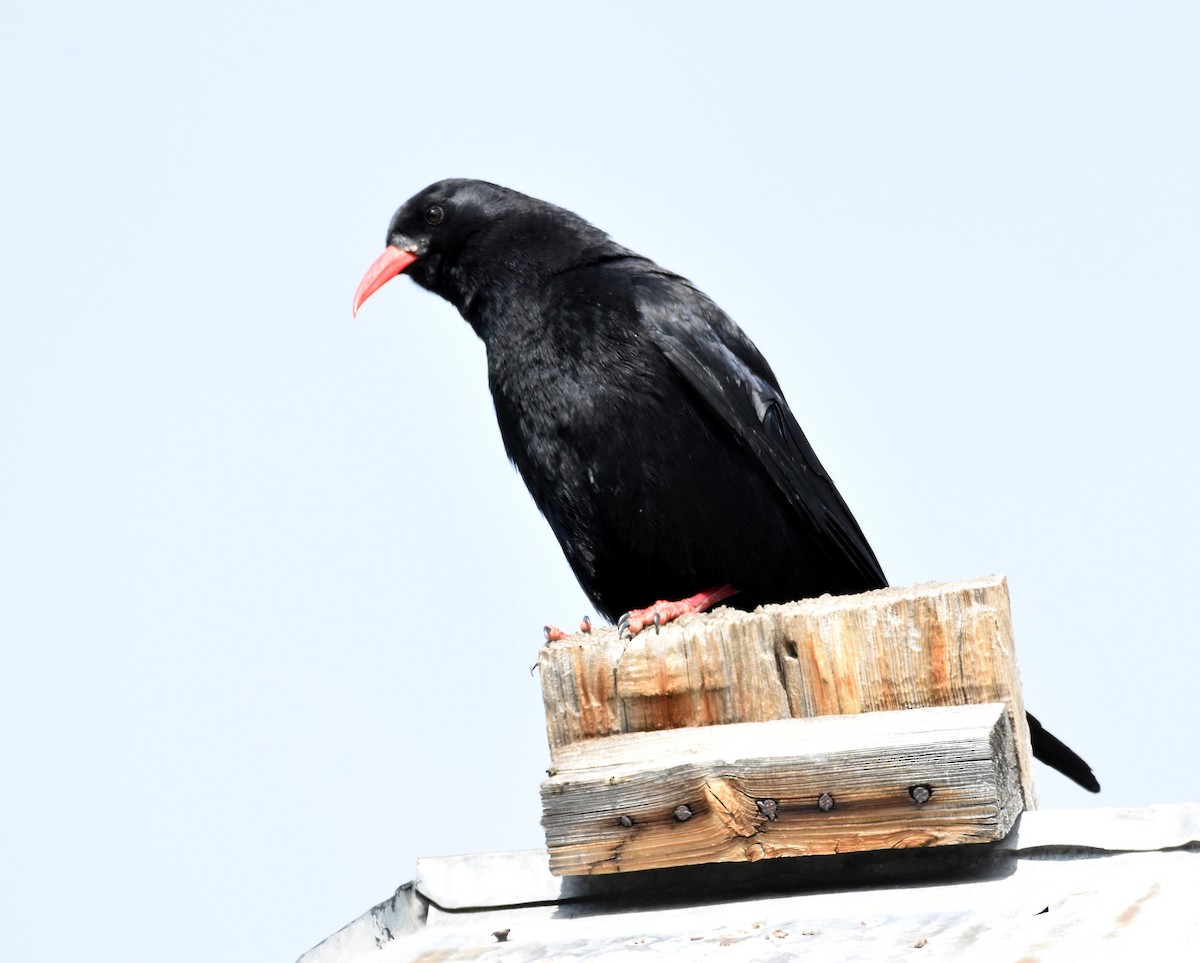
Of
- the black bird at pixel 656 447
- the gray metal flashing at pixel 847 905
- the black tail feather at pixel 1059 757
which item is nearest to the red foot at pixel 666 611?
the black bird at pixel 656 447

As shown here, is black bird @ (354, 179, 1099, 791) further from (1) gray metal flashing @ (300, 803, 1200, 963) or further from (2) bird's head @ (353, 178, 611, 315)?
(1) gray metal flashing @ (300, 803, 1200, 963)

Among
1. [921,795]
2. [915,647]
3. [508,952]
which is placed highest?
[915,647]

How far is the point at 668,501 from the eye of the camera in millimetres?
5109

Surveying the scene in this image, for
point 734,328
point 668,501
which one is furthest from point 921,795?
point 734,328

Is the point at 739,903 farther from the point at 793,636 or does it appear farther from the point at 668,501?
the point at 668,501

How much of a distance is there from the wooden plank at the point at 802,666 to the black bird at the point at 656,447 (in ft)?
5.58

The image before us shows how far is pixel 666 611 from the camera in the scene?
4.30 meters

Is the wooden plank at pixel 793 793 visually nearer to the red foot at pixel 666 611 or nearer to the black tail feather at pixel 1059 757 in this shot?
the red foot at pixel 666 611

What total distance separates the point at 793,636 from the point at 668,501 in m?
1.94

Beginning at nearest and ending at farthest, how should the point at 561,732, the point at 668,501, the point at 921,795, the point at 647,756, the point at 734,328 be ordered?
the point at 921,795, the point at 647,756, the point at 561,732, the point at 668,501, the point at 734,328

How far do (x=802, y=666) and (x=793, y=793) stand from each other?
15.1 inches

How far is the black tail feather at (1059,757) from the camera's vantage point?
4.57 meters

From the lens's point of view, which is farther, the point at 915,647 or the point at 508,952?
the point at 915,647

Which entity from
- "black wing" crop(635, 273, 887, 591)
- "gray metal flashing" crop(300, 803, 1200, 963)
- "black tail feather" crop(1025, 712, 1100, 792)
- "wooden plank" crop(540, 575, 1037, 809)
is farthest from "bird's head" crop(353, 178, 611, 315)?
"gray metal flashing" crop(300, 803, 1200, 963)
